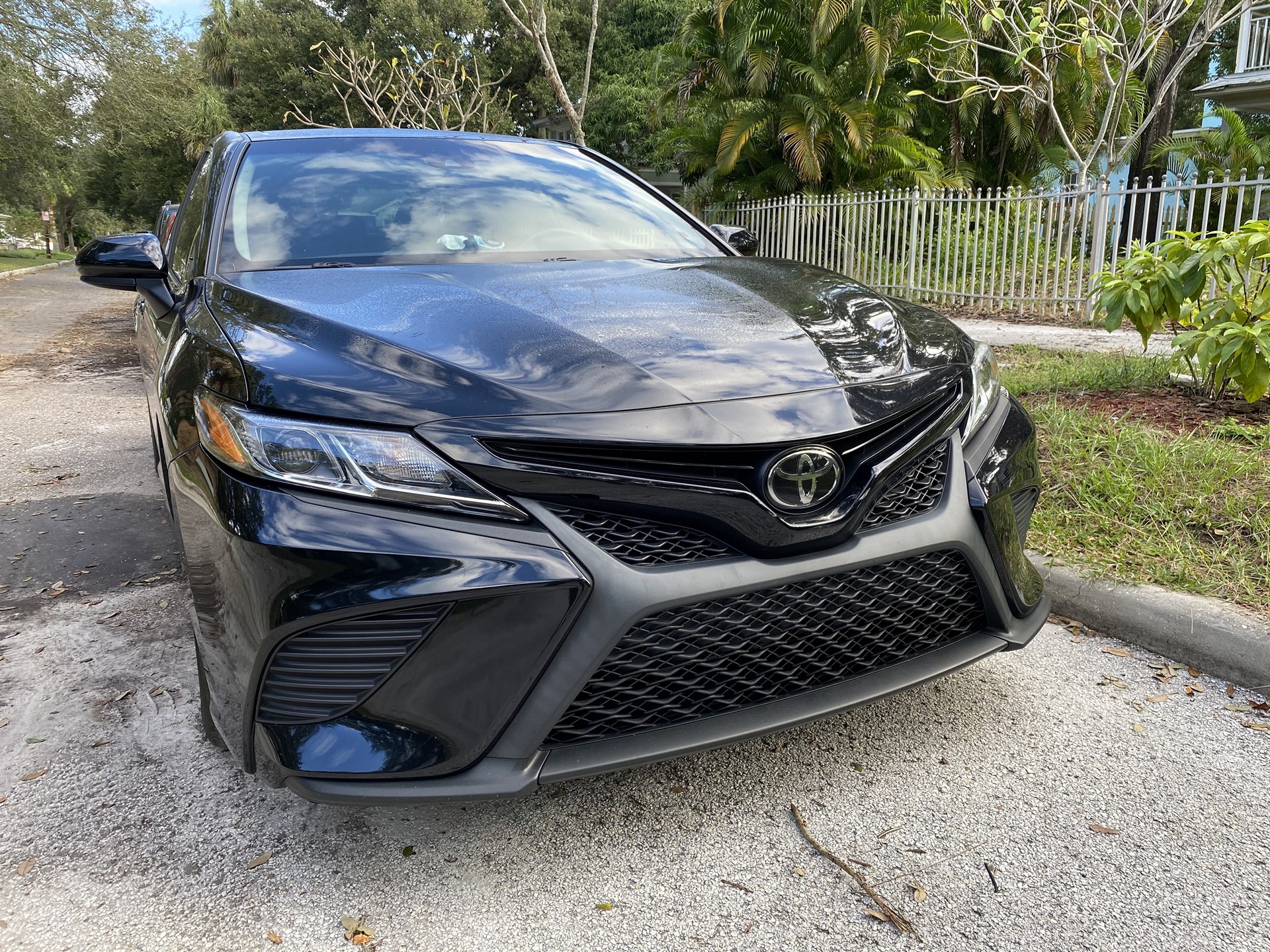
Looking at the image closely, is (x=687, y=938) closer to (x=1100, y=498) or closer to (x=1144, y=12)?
(x=1100, y=498)

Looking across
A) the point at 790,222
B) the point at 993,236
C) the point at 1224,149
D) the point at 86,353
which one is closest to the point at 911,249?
the point at 993,236

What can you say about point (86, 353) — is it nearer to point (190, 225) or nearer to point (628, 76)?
point (190, 225)

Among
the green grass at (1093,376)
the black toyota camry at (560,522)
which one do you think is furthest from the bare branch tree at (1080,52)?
the black toyota camry at (560,522)

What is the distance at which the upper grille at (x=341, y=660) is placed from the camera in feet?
5.08

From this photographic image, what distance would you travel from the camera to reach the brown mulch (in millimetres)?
4176

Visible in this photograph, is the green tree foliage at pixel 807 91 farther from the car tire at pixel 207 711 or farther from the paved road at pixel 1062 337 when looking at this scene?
the car tire at pixel 207 711

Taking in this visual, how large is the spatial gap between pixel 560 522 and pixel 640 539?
144mm

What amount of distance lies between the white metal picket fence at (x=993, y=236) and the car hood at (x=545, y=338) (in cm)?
723

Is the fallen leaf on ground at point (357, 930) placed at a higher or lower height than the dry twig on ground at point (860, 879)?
higher

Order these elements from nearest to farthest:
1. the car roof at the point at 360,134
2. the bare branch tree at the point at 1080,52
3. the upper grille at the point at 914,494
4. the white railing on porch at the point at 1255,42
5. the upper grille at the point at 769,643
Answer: the upper grille at the point at 769,643
the upper grille at the point at 914,494
the car roof at the point at 360,134
the bare branch tree at the point at 1080,52
the white railing on porch at the point at 1255,42

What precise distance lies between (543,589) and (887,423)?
0.78 m

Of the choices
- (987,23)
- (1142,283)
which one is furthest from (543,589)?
(987,23)

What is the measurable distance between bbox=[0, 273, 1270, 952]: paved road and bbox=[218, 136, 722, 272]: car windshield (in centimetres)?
130

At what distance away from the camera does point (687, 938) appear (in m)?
1.67
